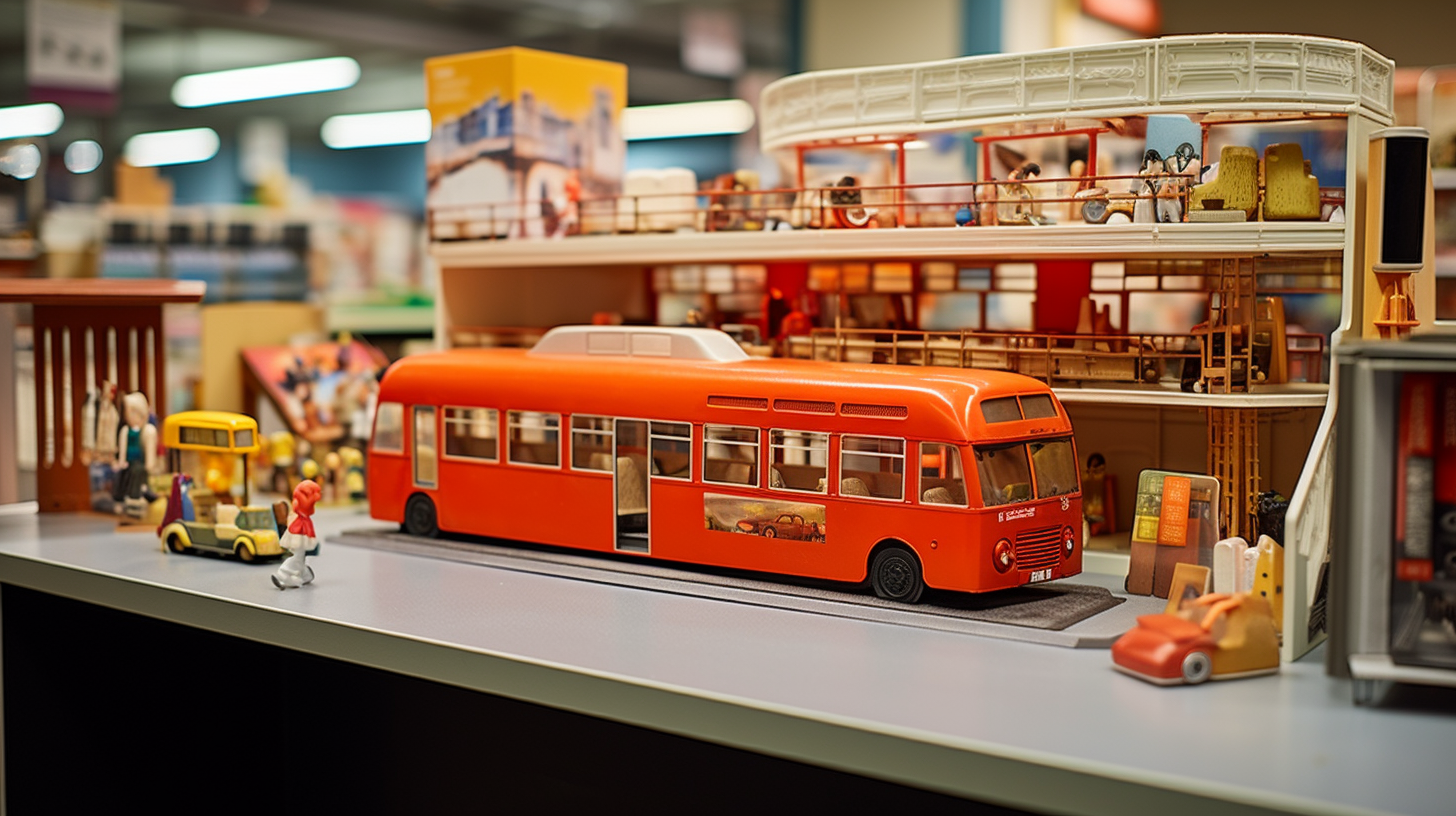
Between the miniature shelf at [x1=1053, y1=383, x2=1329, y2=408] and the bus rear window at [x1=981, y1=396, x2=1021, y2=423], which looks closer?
the bus rear window at [x1=981, y1=396, x2=1021, y2=423]

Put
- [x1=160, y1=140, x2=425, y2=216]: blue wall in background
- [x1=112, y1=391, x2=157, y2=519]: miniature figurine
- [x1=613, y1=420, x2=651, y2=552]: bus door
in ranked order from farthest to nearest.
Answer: [x1=160, y1=140, x2=425, y2=216]: blue wall in background → [x1=112, y1=391, x2=157, y2=519]: miniature figurine → [x1=613, y1=420, x2=651, y2=552]: bus door

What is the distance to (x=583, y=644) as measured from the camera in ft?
12.1

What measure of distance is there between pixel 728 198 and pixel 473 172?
1.28 meters

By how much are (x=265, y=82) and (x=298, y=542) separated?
13.6 m

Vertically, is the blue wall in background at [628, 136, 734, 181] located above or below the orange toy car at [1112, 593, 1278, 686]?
above

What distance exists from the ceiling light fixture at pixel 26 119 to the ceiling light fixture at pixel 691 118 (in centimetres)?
848

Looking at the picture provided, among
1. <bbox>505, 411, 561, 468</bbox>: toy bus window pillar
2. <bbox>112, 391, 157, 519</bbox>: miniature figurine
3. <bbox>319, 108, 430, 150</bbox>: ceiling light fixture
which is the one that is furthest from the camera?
<bbox>319, 108, 430, 150</bbox>: ceiling light fixture

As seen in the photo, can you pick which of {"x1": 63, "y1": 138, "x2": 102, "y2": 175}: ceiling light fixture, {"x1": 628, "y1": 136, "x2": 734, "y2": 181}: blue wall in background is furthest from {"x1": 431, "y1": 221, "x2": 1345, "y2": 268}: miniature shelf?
{"x1": 628, "y1": 136, "x2": 734, "y2": 181}: blue wall in background

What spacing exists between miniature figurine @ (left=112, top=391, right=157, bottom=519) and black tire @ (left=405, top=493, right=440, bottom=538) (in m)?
1.27

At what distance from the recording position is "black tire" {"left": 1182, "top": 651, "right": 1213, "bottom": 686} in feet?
11.0

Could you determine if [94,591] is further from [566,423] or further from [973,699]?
[973,699]

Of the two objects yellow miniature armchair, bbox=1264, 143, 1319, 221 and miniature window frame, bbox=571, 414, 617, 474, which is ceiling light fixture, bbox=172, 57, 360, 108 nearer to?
miniature window frame, bbox=571, 414, 617, 474

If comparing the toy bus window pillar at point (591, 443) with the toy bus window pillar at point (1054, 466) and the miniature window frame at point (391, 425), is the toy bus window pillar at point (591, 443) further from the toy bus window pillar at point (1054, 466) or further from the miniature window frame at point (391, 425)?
the toy bus window pillar at point (1054, 466)

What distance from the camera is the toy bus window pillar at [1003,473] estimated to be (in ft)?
13.2
